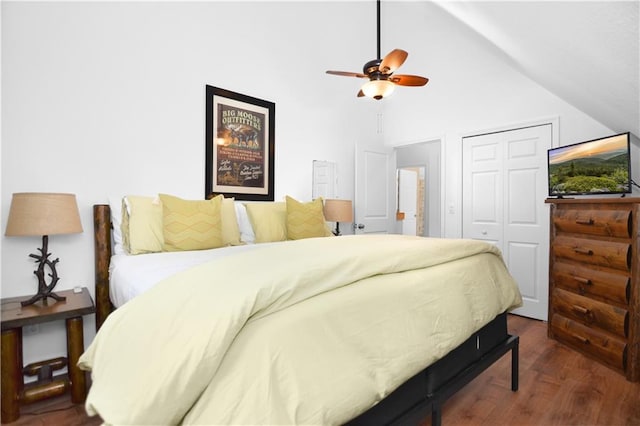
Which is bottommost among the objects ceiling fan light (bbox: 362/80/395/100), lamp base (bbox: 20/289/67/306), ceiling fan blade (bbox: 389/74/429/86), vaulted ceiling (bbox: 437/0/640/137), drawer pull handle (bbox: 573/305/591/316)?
drawer pull handle (bbox: 573/305/591/316)

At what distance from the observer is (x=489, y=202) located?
3.79 m

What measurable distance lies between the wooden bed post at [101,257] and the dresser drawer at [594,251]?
11.6 feet

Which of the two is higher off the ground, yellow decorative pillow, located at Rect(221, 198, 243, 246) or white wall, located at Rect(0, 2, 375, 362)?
white wall, located at Rect(0, 2, 375, 362)

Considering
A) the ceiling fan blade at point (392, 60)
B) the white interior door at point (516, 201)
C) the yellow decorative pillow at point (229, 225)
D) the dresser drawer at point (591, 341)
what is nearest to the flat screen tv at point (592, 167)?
the white interior door at point (516, 201)

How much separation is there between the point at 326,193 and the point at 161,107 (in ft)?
6.64

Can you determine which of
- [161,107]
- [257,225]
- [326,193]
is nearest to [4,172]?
[161,107]

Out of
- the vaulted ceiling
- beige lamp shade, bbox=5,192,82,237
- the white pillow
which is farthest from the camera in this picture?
the white pillow

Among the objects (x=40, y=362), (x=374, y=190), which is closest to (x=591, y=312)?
(x=374, y=190)

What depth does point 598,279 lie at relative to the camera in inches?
94.9

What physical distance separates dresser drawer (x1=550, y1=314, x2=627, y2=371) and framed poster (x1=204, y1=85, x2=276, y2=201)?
2.87m

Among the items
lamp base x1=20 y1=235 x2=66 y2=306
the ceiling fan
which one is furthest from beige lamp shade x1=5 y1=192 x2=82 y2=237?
the ceiling fan

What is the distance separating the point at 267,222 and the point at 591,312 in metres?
2.62

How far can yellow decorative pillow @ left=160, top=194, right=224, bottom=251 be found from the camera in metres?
2.31

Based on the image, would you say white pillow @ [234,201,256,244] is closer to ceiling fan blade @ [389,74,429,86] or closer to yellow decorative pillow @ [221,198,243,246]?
yellow decorative pillow @ [221,198,243,246]
